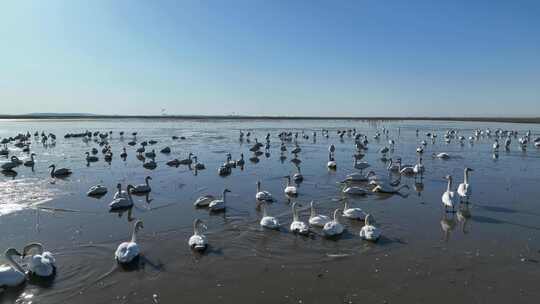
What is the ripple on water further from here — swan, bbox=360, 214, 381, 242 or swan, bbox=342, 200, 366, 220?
swan, bbox=360, 214, 381, 242

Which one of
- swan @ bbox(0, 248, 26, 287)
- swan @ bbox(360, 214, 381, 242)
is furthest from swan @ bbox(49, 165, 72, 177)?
swan @ bbox(360, 214, 381, 242)

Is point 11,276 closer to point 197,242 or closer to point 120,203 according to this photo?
point 197,242

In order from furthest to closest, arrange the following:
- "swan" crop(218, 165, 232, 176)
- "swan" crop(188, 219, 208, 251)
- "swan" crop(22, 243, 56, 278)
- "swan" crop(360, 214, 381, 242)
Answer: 1. "swan" crop(218, 165, 232, 176)
2. "swan" crop(360, 214, 381, 242)
3. "swan" crop(188, 219, 208, 251)
4. "swan" crop(22, 243, 56, 278)

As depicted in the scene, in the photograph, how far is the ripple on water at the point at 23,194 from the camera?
16498 mm

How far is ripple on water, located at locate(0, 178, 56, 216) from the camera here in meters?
16.5

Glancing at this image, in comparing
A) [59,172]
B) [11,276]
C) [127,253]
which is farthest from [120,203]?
[59,172]

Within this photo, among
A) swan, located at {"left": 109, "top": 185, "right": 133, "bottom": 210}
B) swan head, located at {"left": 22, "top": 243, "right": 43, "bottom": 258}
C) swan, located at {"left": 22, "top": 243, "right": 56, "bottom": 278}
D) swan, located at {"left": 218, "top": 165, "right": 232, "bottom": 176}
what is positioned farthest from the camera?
swan, located at {"left": 218, "top": 165, "right": 232, "bottom": 176}

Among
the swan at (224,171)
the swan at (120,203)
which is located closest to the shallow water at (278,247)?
the swan at (120,203)

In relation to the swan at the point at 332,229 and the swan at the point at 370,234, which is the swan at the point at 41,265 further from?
the swan at the point at 370,234

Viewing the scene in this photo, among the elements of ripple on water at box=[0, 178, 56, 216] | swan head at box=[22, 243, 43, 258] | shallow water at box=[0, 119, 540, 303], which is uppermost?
swan head at box=[22, 243, 43, 258]

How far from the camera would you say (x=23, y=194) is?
18938 mm

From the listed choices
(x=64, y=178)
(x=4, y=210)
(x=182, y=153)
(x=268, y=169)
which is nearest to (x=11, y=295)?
(x=4, y=210)

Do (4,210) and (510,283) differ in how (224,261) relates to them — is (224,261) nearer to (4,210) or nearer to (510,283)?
(510,283)

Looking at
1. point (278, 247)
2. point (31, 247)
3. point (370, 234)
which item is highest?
point (31, 247)
